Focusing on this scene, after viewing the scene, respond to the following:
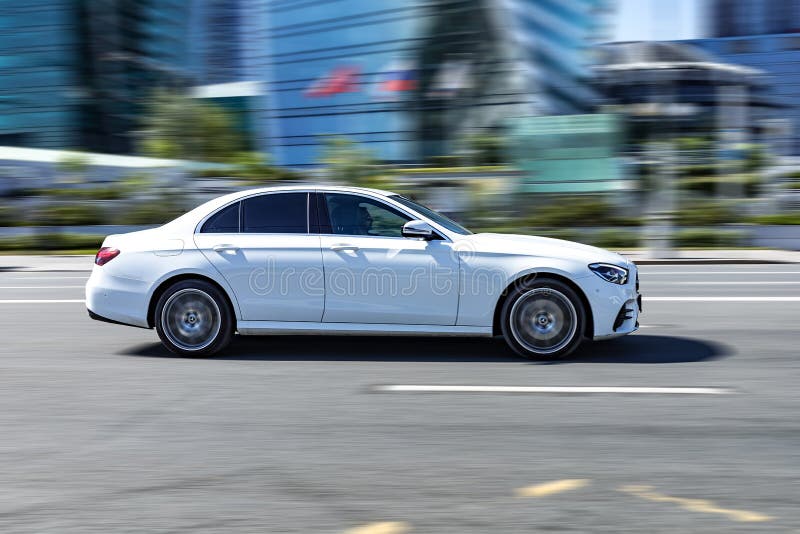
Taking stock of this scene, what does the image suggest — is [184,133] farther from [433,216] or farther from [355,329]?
[355,329]

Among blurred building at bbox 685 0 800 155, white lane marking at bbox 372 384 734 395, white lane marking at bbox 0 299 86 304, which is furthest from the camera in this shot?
blurred building at bbox 685 0 800 155

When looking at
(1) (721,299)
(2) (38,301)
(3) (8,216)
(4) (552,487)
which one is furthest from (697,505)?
(3) (8,216)

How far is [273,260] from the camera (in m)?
7.68

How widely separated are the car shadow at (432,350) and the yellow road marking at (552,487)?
3.00 metres

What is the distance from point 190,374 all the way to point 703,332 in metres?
4.90

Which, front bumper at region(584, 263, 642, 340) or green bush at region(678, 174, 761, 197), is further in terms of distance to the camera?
green bush at region(678, 174, 761, 197)

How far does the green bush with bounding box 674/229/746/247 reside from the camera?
22438 millimetres

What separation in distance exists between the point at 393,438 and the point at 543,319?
2.60m

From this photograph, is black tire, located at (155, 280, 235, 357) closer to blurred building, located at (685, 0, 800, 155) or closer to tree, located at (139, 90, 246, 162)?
tree, located at (139, 90, 246, 162)

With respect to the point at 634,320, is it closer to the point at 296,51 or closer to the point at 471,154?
the point at 471,154

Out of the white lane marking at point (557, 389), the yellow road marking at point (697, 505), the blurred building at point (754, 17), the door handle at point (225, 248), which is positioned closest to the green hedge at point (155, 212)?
the door handle at point (225, 248)

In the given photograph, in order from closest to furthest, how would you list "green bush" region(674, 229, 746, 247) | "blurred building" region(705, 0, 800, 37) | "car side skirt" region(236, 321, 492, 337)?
1. "car side skirt" region(236, 321, 492, 337)
2. "green bush" region(674, 229, 746, 247)
3. "blurred building" region(705, 0, 800, 37)

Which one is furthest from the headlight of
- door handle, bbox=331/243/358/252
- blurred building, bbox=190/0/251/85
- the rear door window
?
blurred building, bbox=190/0/251/85

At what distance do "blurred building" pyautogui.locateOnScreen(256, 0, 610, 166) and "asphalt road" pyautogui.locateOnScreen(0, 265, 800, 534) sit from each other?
51.3 meters
